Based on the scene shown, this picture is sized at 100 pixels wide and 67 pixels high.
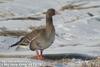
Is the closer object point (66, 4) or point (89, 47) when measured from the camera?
point (89, 47)

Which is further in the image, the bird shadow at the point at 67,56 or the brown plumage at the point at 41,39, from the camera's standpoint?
the bird shadow at the point at 67,56

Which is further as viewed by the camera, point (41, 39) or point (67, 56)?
point (67, 56)

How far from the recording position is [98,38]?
14.5 meters

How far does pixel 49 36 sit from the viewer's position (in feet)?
35.0

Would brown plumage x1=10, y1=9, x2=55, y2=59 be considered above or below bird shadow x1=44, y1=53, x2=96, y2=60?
above

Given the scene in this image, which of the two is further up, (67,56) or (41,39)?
(41,39)

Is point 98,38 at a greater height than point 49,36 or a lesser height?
lesser

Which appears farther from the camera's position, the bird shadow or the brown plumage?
the bird shadow

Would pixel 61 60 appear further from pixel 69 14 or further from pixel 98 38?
pixel 69 14

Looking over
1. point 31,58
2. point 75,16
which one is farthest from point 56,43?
point 75,16

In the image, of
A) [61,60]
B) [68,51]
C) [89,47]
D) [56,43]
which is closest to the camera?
[61,60]

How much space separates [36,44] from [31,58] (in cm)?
36

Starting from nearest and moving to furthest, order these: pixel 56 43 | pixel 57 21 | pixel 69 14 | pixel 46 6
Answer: pixel 56 43 → pixel 57 21 → pixel 69 14 → pixel 46 6

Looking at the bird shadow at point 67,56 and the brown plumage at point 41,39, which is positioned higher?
the brown plumage at point 41,39
